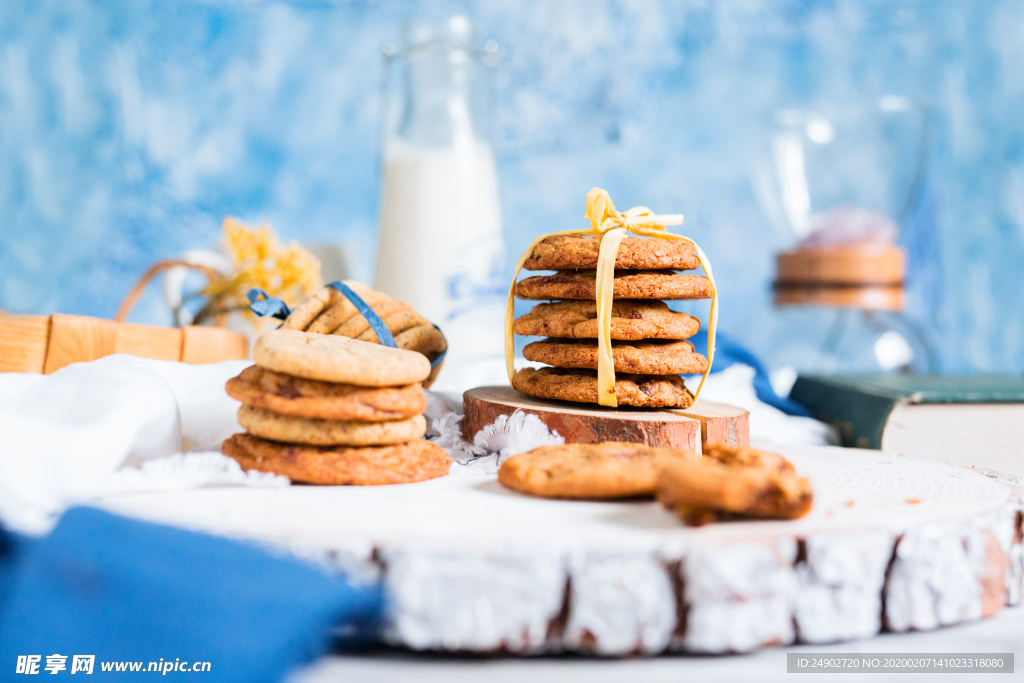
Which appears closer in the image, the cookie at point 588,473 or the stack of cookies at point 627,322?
the cookie at point 588,473

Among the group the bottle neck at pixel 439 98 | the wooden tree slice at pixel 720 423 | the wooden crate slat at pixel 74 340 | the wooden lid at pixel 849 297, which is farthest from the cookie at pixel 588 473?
the wooden lid at pixel 849 297

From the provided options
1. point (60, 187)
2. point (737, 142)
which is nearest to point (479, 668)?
point (60, 187)

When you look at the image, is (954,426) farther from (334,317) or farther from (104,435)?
(104,435)

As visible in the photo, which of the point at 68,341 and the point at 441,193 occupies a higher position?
the point at 441,193

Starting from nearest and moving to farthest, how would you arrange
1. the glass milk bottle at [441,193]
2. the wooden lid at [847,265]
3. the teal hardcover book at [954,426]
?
the teal hardcover book at [954,426] < the glass milk bottle at [441,193] < the wooden lid at [847,265]

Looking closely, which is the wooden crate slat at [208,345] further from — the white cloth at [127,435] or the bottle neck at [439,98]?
the bottle neck at [439,98]

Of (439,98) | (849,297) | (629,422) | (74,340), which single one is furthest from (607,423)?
(849,297)
